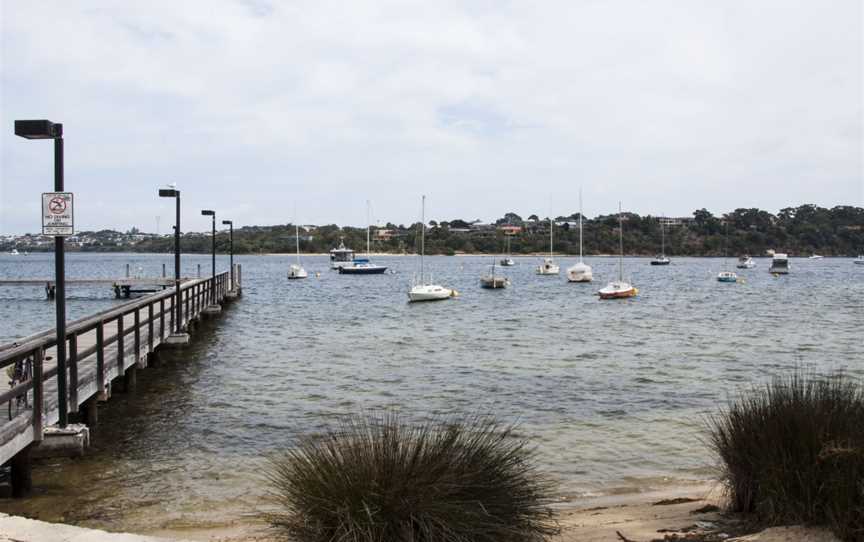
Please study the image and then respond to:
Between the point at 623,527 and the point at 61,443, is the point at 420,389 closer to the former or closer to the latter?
the point at 61,443

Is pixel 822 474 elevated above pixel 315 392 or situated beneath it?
elevated above

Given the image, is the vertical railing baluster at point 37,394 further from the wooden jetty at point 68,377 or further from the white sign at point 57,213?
the white sign at point 57,213

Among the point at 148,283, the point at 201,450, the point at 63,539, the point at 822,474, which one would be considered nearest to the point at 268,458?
the point at 201,450

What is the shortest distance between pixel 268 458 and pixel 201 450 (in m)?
1.37

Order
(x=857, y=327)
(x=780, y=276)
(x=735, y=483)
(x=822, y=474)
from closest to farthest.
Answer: (x=822, y=474) < (x=735, y=483) < (x=857, y=327) < (x=780, y=276)

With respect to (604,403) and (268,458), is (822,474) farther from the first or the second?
(604,403)

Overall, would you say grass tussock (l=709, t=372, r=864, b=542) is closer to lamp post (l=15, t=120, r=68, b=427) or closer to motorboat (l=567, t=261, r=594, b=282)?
lamp post (l=15, t=120, r=68, b=427)

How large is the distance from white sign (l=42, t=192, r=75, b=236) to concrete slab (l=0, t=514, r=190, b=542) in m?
4.38

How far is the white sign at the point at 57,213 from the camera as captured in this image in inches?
373

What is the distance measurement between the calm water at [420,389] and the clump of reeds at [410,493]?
11.2ft

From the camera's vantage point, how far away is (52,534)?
5.78 metres

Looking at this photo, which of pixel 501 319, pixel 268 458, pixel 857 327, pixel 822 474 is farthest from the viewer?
pixel 501 319

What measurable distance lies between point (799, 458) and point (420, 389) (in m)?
13.1

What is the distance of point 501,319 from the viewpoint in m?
41.8
